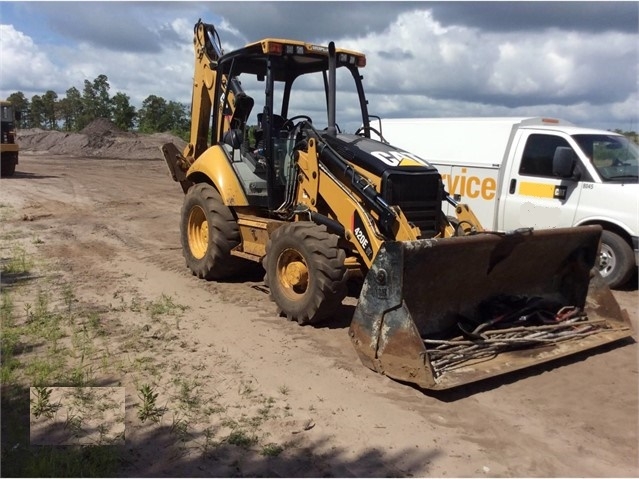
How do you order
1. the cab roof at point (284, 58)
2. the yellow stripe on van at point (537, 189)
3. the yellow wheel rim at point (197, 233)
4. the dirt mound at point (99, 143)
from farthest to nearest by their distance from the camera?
the dirt mound at point (99, 143)
the yellow stripe on van at point (537, 189)
the yellow wheel rim at point (197, 233)
the cab roof at point (284, 58)

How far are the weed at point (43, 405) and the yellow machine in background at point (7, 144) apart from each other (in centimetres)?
1766

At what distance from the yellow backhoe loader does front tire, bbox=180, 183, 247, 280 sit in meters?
0.02

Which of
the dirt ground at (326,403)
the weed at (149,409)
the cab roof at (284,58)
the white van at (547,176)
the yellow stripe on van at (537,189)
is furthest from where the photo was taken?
the yellow stripe on van at (537,189)

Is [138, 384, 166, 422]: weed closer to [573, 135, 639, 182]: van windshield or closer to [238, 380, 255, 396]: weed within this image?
[238, 380, 255, 396]: weed

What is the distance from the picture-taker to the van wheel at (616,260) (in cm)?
802

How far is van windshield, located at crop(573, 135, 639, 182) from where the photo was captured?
8.31 meters

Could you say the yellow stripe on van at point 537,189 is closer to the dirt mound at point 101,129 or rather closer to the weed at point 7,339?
the weed at point 7,339

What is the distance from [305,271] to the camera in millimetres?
6371

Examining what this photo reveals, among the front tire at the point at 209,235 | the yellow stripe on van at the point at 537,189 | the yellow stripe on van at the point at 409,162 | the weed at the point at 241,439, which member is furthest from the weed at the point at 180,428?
the yellow stripe on van at the point at 537,189

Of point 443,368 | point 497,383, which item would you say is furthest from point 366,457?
point 497,383

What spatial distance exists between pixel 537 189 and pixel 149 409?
6304 millimetres

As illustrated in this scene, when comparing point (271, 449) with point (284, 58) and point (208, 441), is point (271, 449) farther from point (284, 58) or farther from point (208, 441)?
point (284, 58)

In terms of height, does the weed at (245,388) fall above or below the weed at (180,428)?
above

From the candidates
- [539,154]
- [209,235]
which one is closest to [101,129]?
[209,235]
